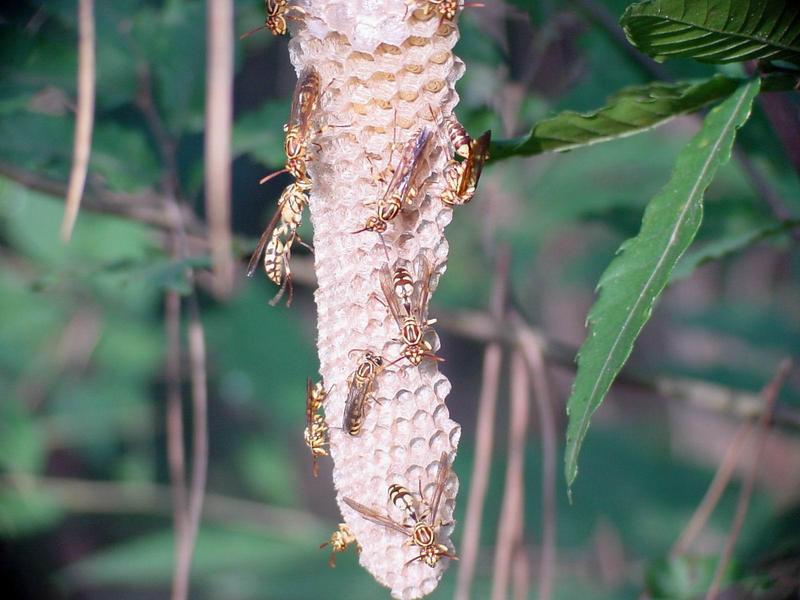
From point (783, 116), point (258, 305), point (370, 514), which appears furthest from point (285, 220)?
point (258, 305)

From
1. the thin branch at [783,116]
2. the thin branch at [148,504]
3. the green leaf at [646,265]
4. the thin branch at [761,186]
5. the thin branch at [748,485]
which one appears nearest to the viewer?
the green leaf at [646,265]

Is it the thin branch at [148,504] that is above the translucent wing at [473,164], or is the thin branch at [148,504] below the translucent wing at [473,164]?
below

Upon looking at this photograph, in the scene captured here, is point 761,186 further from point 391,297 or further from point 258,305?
point 258,305

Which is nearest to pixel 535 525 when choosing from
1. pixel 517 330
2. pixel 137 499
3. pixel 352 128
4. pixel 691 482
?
pixel 691 482

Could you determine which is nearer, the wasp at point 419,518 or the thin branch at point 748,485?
the wasp at point 419,518

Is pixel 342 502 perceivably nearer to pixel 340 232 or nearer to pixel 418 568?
pixel 418 568

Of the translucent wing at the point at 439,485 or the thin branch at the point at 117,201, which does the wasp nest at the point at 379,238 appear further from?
the thin branch at the point at 117,201

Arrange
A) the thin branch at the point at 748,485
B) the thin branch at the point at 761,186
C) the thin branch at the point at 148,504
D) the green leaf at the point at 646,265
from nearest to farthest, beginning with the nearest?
the green leaf at the point at 646,265 → the thin branch at the point at 748,485 → the thin branch at the point at 761,186 → the thin branch at the point at 148,504

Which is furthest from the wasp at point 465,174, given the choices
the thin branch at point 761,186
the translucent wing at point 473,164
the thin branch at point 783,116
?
the thin branch at point 761,186
